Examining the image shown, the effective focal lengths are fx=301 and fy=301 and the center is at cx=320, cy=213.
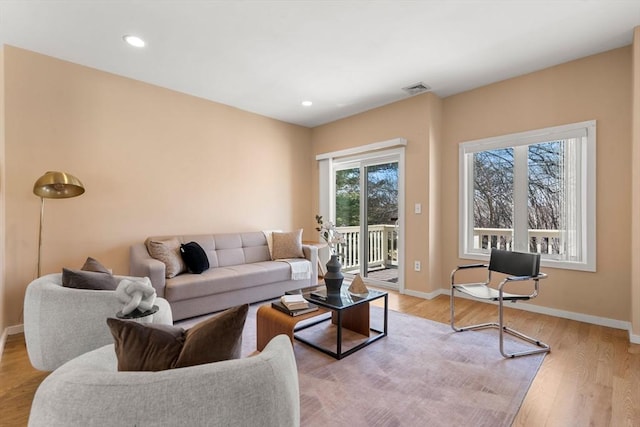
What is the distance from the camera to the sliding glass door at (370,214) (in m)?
4.42

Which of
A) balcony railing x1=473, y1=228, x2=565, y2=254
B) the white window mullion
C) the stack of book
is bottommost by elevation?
the stack of book

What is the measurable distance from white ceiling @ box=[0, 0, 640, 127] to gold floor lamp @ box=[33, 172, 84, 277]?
121 centimetres

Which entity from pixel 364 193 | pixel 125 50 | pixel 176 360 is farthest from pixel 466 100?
pixel 176 360

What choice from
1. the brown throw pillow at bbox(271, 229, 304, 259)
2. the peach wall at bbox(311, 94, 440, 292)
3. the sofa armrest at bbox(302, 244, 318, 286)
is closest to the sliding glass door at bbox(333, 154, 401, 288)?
the peach wall at bbox(311, 94, 440, 292)

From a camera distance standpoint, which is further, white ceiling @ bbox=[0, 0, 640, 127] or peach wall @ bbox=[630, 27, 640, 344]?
peach wall @ bbox=[630, 27, 640, 344]

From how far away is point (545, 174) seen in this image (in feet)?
10.9

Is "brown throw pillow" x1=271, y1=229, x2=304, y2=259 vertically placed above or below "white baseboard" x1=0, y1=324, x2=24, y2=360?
above

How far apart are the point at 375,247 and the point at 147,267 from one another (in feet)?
10.3

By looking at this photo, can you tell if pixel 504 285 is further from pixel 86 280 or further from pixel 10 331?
pixel 10 331

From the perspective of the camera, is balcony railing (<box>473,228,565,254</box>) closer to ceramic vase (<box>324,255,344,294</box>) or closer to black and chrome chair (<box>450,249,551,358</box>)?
black and chrome chair (<box>450,249,551,358</box>)

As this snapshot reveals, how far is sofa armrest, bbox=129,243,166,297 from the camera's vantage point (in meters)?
2.88

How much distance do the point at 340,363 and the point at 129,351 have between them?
5.47ft

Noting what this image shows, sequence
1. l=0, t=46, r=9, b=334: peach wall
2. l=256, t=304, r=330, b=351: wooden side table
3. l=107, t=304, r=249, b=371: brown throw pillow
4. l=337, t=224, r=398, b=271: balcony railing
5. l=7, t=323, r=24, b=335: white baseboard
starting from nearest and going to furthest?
l=107, t=304, r=249, b=371: brown throw pillow
l=256, t=304, r=330, b=351: wooden side table
l=0, t=46, r=9, b=334: peach wall
l=7, t=323, r=24, b=335: white baseboard
l=337, t=224, r=398, b=271: balcony railing

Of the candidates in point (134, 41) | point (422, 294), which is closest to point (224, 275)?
point (134, 41)
